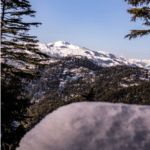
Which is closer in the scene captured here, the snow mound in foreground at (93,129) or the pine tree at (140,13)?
the snow mound in foreground at (93,129)

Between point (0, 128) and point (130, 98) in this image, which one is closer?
point (0, 128)

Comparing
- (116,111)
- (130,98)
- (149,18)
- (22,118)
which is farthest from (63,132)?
(130,98)

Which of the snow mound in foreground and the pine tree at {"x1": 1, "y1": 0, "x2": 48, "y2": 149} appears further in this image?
the pine tree at {"x1": 1, "y1": 0, "x2": 48, "y2": 149}

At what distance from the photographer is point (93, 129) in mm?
1446

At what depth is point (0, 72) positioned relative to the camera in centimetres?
777

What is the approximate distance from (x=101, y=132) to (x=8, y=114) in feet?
29.3

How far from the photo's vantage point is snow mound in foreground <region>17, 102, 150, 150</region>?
1312mm

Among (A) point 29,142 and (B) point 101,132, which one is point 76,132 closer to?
(B) point 101,132

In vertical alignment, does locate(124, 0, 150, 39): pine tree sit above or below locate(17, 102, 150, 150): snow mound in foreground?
above

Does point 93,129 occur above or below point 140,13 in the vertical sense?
below

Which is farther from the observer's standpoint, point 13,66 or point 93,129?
point 13,66

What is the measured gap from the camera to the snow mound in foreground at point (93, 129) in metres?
1.31

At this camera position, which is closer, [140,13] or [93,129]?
[93,129]

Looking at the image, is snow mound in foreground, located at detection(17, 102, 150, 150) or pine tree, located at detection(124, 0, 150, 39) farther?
pine tree, located at detection(124, 0, 150, 39)
